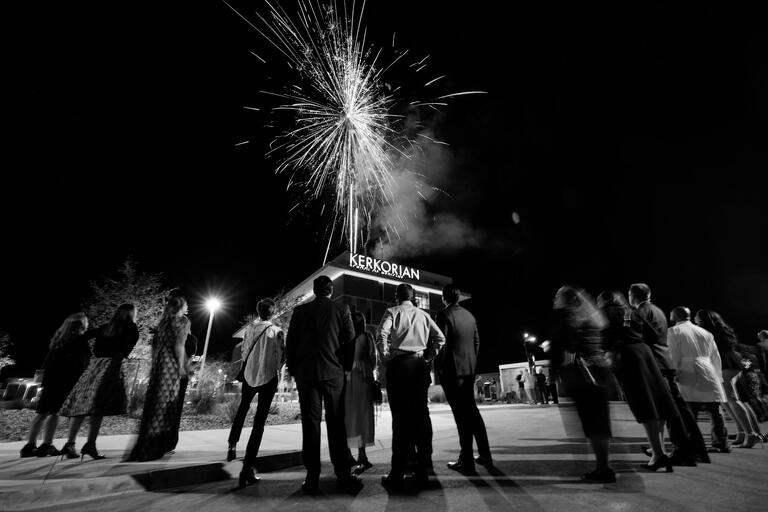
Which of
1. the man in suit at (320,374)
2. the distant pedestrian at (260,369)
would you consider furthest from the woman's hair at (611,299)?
the distant pedestrian at (260,369)

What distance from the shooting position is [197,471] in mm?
3439

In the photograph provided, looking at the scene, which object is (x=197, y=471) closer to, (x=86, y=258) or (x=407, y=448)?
(x=407, y=448)

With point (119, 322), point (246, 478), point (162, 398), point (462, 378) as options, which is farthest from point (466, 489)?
point (119, 322)

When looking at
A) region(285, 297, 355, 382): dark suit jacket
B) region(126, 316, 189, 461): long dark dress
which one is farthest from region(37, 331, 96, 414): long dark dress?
region(285, 297, 355, 382): dark suit jacket

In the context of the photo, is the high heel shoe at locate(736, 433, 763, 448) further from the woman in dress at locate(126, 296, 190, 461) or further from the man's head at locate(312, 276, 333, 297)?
A: the woman in dress at locate(126, 296, 190, 461)

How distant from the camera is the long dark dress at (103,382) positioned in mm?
4062

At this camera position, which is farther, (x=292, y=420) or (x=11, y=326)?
(x=11, y=326)

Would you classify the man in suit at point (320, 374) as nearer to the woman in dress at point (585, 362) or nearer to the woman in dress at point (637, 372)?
the woman in dress at point (585, 362)

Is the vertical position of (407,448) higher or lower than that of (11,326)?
lower

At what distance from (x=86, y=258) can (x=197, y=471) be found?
83.1ft

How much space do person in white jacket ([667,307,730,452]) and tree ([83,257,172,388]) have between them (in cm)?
1736

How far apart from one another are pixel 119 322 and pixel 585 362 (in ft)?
17.4

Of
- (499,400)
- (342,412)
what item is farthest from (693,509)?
(499,400)

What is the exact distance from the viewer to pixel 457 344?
391 cm
